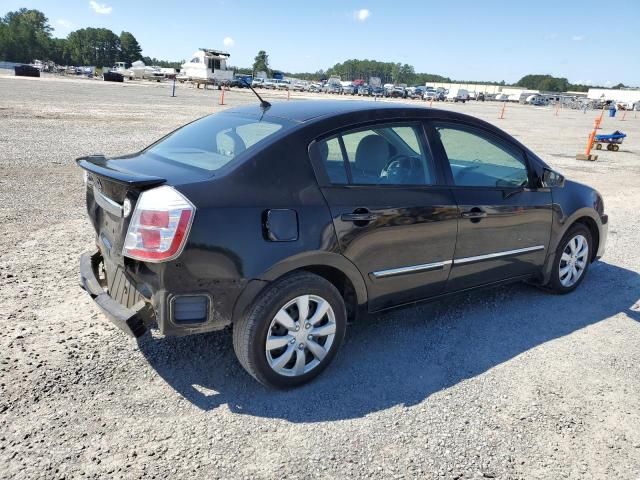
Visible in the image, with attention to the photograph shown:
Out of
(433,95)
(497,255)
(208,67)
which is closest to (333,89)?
(433,95)

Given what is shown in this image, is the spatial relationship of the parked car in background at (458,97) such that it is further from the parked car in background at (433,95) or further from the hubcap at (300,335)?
the hubcap at (300,335)

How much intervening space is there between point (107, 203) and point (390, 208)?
181 cm

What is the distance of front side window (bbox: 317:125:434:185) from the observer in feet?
10.9

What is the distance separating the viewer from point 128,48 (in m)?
152

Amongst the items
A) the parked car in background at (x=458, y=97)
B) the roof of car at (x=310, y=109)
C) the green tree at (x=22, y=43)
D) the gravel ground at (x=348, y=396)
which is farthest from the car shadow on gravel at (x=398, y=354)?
the green tree at (x=22, y=43)

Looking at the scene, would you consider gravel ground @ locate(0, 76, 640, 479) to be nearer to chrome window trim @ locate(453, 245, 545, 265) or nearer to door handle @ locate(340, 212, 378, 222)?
chrome window trim @ locate(453, 245, 545, 265)

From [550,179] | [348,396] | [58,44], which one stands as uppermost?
[58,44]

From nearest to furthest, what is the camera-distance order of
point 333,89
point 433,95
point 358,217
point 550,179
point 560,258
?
point 358,217, point 550,179, point 560,258, point 333,89, point 433,95

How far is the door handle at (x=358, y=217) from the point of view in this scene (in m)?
3.21

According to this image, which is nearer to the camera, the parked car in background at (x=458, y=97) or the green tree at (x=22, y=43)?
the parked car in background at (x=458, y=97)

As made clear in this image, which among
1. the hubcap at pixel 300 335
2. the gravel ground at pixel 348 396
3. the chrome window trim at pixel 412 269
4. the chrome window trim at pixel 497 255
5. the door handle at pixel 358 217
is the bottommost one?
the gravel ground at pixel 348 396

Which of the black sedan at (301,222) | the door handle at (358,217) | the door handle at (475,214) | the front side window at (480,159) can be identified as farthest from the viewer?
the front side window at (480,159)

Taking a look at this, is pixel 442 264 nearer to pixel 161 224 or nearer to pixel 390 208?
pixel 390 208

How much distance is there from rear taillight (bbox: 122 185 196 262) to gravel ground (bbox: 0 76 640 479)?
3.09 feet
